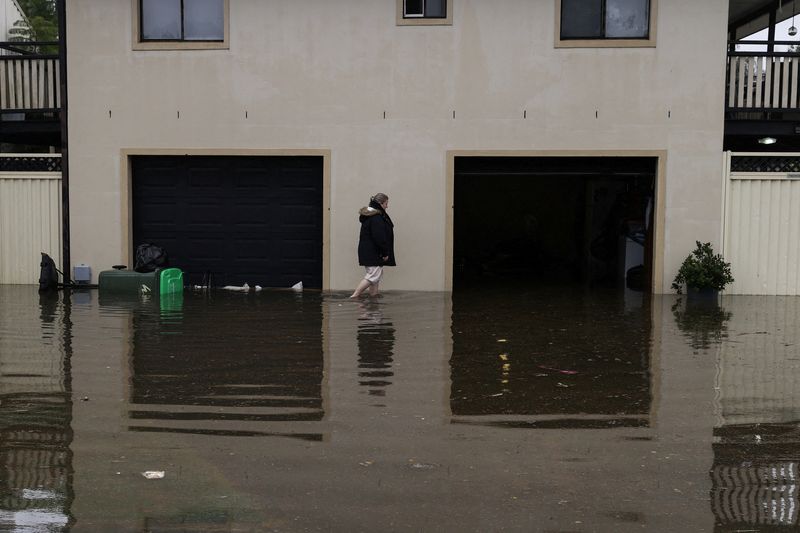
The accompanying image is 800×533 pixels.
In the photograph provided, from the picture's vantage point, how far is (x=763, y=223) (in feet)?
51.2

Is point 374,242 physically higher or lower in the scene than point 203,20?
lower

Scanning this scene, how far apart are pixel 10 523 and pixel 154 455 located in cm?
126

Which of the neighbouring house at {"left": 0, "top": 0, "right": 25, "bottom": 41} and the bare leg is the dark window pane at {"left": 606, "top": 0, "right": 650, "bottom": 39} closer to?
the bare leg

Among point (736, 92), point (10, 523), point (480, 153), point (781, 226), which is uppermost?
point (736, 92)

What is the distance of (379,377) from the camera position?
27.8 ft

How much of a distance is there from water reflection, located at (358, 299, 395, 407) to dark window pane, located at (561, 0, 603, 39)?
18.9ft

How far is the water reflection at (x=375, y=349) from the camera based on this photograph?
27.0 ft

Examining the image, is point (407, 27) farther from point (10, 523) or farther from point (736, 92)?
point (10, 523)

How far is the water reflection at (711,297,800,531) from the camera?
500 cm

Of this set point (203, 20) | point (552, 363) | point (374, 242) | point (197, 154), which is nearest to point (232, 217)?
point (197, 154)

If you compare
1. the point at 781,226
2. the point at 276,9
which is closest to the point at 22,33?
the point at 276,9

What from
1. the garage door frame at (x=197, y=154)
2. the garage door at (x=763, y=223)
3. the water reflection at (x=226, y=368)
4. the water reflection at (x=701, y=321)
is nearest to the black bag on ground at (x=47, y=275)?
the garage door frame at (x=197, y=154)

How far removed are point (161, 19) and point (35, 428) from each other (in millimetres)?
10992

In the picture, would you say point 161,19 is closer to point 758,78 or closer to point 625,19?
point 625,19
